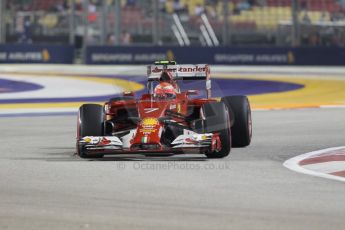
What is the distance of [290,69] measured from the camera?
39562 millimetres

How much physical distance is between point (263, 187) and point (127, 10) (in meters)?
35.0

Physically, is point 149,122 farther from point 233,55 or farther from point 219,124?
point 233,55

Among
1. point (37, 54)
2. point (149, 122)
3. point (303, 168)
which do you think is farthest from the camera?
point (37, 54)

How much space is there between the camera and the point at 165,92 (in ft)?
43.5

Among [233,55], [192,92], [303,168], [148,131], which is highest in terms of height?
[192,92]

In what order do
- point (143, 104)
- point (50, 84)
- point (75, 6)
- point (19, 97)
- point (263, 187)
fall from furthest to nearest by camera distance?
point (75, 6), point (50, 84), point (19, 97), point (143, 104), point (263, 187)

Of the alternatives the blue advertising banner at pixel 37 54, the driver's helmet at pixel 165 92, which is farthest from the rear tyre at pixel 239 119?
the blue advertising banner at pixel 37 54

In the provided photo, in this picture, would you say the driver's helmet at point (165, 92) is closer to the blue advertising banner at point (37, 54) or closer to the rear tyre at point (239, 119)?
the rear tyre at point (239, 119)

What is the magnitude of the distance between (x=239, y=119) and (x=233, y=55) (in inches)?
1153

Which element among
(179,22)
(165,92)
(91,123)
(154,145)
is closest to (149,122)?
(154,145)

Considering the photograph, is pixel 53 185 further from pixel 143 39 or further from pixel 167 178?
pixel 143 39

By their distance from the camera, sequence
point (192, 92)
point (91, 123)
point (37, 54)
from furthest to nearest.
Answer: point (37, 54) < point (192, 92) < point (91, 123)

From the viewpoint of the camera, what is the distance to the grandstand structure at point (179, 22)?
4141 cm

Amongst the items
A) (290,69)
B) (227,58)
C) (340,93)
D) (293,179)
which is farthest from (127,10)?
(293,179)
